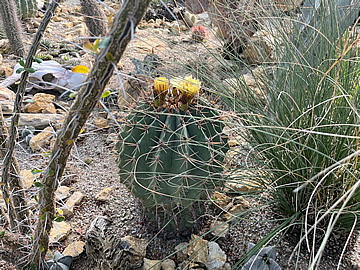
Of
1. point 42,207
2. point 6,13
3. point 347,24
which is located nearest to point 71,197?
point 42,207

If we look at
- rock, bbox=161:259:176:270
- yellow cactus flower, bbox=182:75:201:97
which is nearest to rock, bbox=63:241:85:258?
rock, bbox=161:259:176:270

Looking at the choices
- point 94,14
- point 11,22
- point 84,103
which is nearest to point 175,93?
point 84,103

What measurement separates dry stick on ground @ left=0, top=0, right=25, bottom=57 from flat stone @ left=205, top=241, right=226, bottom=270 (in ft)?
10.4

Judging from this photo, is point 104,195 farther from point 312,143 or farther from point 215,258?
point 312,143

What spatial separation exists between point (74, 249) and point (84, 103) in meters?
0.94

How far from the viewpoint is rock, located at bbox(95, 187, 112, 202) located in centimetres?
170

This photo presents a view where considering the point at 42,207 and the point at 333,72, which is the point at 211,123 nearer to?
the point at 333,72

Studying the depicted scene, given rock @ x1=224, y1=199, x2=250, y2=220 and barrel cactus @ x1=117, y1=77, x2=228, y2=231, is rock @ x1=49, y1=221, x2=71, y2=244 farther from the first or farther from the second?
rock @ x1=224, y1=199, x2=250, y2=220

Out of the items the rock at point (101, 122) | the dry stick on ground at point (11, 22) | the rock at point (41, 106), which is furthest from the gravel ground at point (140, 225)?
the dry stick on ground at point (11, 22)

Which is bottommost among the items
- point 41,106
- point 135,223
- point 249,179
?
point 41,106

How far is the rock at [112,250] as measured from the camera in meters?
1.20

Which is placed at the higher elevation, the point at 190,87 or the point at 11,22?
the point at 190,87

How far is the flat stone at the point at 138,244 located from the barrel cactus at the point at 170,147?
15 centimetres

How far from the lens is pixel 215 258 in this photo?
4.06 ft
